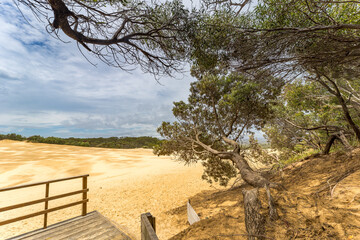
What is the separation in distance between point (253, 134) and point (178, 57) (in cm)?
580

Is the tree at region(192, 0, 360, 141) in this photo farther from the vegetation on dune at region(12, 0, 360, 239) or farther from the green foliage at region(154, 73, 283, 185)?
the green foliage at region(154, 73, 283, 185)

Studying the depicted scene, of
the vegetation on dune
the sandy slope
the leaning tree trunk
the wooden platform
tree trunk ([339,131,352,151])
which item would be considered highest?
the vegetation on dune

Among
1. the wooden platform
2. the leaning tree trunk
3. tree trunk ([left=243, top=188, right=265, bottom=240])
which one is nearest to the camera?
tree trunk ([left=243, top=188, right=265, bottom=240])

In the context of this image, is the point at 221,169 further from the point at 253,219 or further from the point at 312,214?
the point at 253,219

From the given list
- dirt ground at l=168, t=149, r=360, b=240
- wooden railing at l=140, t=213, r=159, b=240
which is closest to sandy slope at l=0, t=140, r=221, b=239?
dirt ground at l=168, t=149, r=360, b=240

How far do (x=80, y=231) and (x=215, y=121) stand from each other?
22.9 feet

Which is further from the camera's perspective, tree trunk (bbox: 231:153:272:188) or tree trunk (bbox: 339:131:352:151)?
tree trunk (bbox: 339:131:352:151)

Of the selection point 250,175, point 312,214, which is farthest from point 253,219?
point 250,175

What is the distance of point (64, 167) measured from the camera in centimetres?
1733

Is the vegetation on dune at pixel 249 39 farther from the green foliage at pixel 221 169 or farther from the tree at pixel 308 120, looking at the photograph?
the green foliage at pixel 221 169

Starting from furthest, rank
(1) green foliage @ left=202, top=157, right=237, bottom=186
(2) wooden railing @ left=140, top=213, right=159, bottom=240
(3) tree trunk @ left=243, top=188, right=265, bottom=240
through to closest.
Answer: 1. (1) green foliage @ left=202, top=157, right=237, bottom=186
2. (3) tree trunk @ left=243, top=188, right=265, bottom=240
3. (2) wooden railing @ left=140, top=213, right=159, bottom=240

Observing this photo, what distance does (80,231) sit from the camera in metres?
4.21

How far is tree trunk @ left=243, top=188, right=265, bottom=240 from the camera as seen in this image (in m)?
2.77

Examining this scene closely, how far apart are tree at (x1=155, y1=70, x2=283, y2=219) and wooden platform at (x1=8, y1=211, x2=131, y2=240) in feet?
12.7
